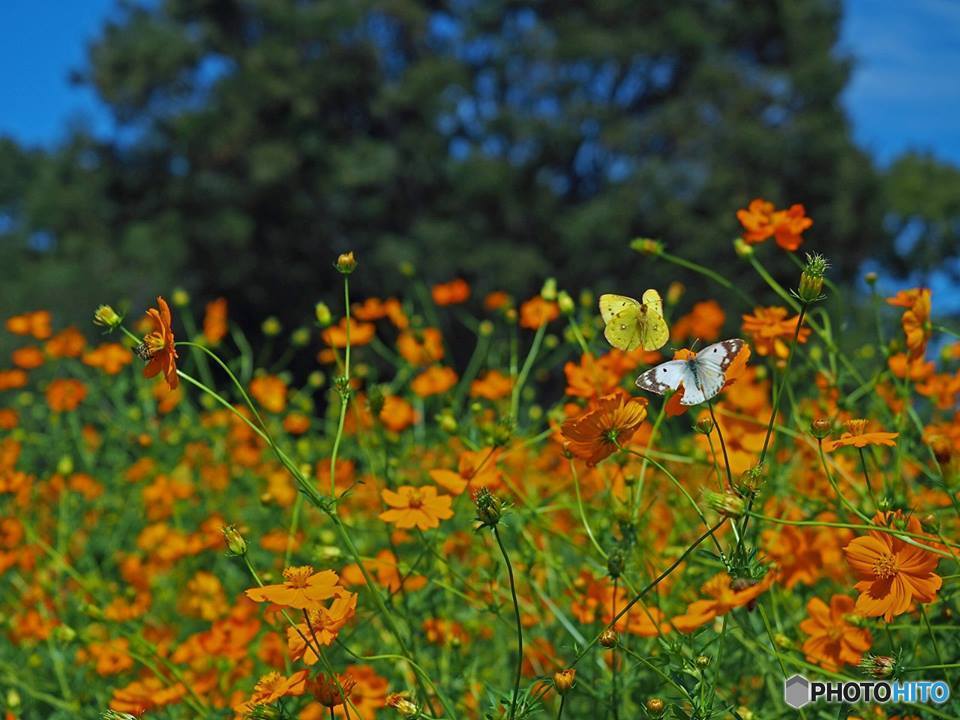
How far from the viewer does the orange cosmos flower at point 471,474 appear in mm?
1081

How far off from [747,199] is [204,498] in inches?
300

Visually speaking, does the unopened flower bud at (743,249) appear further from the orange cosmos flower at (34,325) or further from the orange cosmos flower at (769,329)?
the orange cosmos flower at (34,325)

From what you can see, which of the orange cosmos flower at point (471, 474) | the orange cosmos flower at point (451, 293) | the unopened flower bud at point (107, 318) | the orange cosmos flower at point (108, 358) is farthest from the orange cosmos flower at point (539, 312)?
the orange cosmos flower at point (108, 358)

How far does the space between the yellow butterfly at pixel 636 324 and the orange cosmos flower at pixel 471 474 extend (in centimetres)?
24

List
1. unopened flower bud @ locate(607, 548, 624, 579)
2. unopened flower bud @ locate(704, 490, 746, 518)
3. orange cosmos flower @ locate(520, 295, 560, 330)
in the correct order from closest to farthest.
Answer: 1. unopened flower bud @ locate(704, 490, 746, 518)
2. unopened flower bud @ locate(607, 548, 624, 579)
3. orange cosmos flower @ locate(520, 295, 560, 330)

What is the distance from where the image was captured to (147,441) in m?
2.22

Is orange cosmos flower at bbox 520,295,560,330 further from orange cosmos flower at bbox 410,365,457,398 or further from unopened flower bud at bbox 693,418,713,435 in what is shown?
unopened flower bud at bbox 693,418,713,435

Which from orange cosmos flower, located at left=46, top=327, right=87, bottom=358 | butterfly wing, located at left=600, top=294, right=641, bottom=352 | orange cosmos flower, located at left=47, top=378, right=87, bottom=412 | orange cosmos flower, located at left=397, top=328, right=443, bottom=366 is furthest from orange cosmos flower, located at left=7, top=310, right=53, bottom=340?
butterfly wing, located at left=600, top=294, right=641, bottom=352

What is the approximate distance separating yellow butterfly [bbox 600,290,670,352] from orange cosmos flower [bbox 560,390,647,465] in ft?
0.21

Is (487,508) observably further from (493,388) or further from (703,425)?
(493,388)

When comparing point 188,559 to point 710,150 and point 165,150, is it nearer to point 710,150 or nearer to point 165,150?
point 710,150

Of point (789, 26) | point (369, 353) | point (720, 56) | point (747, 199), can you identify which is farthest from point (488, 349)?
point (789, 26)

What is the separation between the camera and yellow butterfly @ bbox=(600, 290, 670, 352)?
875mm

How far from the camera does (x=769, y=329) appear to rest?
1195 millimetres
